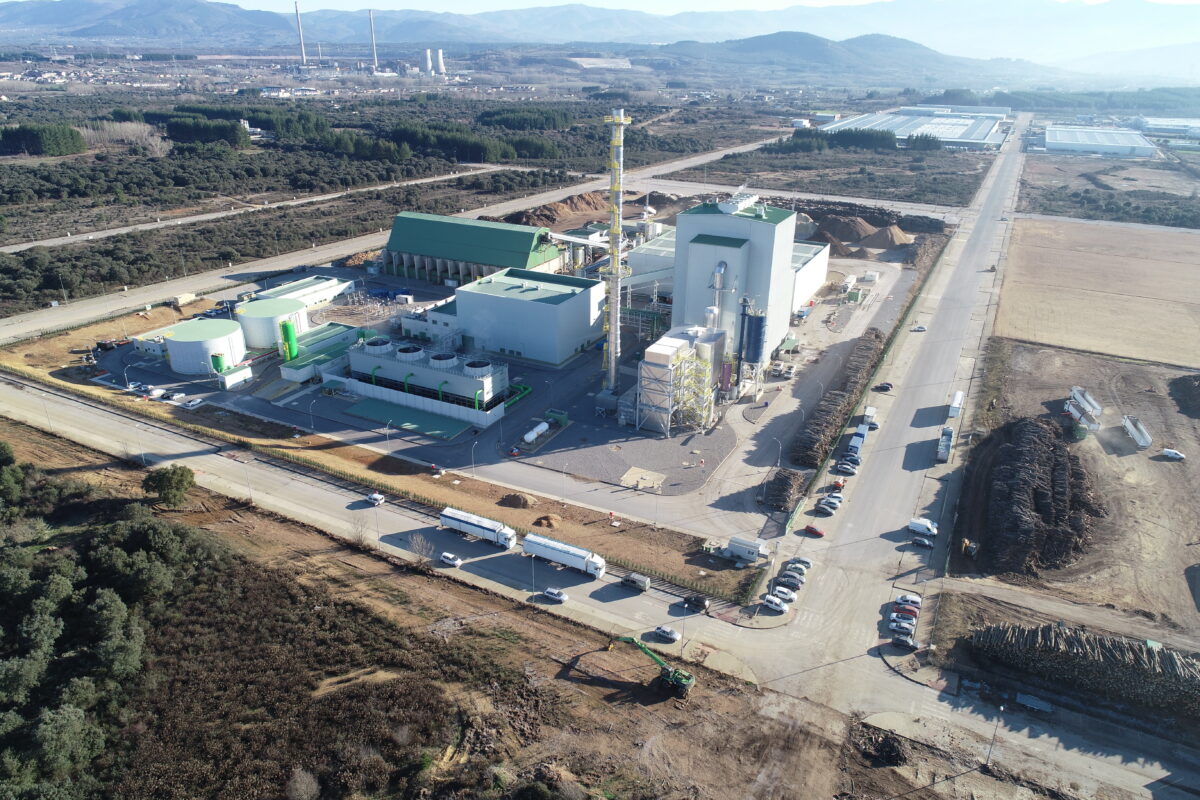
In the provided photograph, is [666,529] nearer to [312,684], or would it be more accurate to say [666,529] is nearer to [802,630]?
[802,630]

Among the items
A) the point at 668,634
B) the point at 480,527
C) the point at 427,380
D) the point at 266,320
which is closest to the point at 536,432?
the point at 427,380

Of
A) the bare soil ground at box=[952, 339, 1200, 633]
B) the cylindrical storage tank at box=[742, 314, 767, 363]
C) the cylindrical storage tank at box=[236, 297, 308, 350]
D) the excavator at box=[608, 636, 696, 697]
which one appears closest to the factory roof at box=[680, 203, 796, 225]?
the cylindrical storage tank at box=[742, 314, 767, 363]

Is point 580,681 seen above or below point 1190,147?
below

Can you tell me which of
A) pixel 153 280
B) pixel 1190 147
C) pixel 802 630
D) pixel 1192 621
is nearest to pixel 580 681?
pixel 802 630

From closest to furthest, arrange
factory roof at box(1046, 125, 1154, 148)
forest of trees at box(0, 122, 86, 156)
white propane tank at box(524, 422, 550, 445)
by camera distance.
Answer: white propane tank at box(524, 422, 550, 445), forest of trees at box(0, 122, 86, 156), factory roof at box(1046, 125, 1154, 148)

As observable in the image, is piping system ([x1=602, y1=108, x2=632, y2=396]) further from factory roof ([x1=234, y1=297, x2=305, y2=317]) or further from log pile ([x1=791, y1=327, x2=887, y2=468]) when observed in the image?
Answer: factory roof ([x1=234, y1=297, x2=305, y2=317])

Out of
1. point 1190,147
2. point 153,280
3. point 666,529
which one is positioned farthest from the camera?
point 1190,147

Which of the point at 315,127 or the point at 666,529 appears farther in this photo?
the point at 315,127

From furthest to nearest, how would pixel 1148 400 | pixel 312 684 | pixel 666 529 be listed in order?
pixel 1148 400 < pixel 666 529 < pixel 312 684
